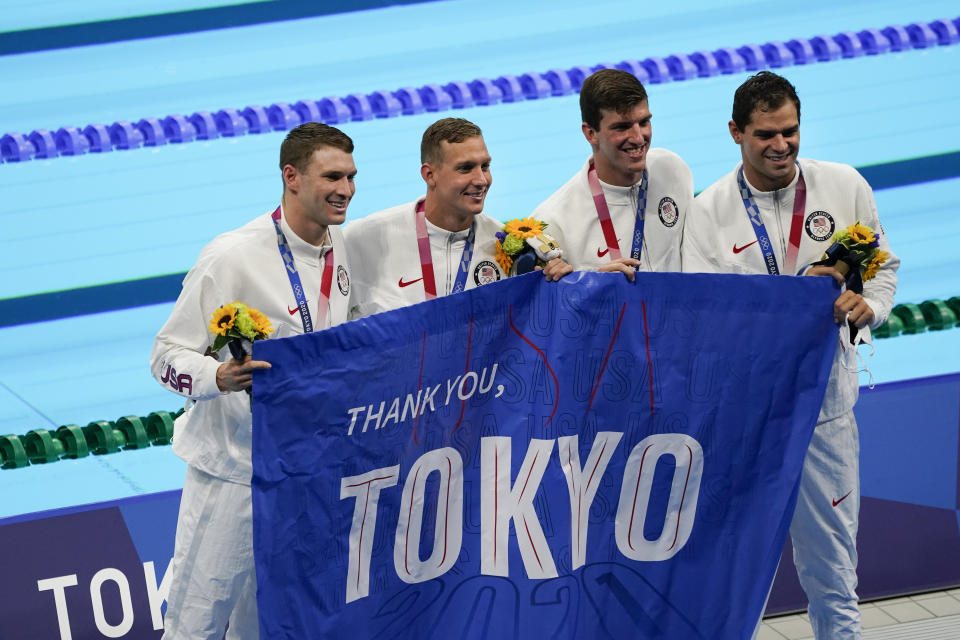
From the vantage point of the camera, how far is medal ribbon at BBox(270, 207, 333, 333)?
10.7 feet

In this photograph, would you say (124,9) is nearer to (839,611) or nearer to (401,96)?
(401,96)

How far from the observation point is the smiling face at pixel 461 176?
338 centimetres

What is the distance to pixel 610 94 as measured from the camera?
342 centimetres

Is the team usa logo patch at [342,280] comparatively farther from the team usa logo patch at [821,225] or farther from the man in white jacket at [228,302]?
the team usa logo patch at [821,225]

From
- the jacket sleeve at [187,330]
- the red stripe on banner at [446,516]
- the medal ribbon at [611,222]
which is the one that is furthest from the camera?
the medal ribbon at [611,222]

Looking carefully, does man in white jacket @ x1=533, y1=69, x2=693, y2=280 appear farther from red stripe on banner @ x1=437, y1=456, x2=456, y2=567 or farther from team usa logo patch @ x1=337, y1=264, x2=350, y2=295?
red stripe on banner @ x1=437, y1=456, x2=456, y2=567

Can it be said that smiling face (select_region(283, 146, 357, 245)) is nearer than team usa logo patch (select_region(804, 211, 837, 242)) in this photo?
Yes

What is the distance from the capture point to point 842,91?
849cm

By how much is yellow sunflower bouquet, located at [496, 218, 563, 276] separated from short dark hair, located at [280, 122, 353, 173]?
17.7 inches

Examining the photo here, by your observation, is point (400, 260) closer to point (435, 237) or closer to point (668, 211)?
point (435, 237)

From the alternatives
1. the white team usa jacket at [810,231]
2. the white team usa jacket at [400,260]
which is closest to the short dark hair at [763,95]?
the white team usa jacket at [810,231]

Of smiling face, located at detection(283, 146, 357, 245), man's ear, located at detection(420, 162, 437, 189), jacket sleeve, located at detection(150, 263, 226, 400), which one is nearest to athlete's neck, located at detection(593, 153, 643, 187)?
man's ear, located at detection(420, 162, 437, 189)

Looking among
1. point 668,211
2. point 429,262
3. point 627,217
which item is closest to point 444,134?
point 429,262

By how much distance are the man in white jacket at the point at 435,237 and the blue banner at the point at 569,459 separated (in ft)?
0.68
